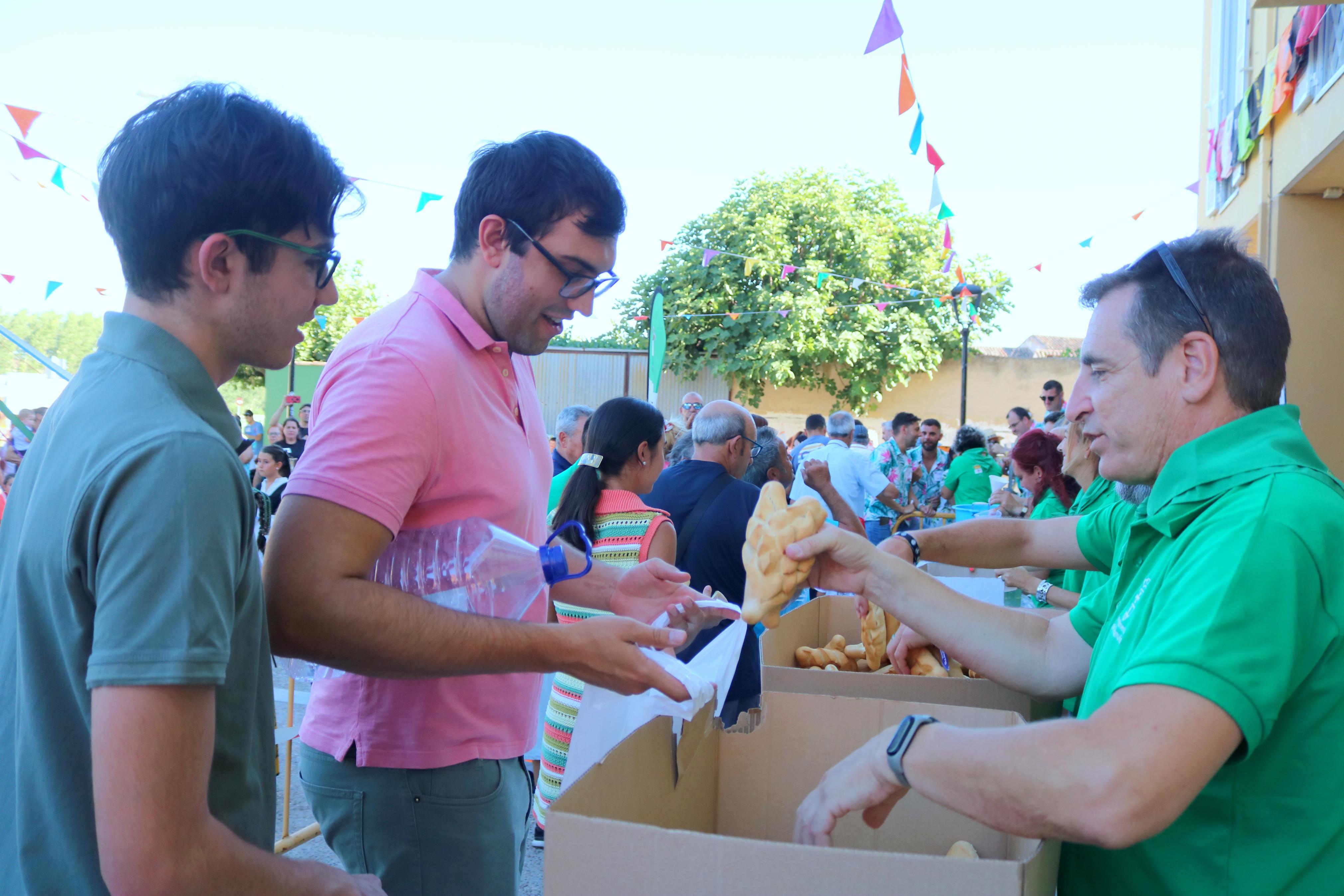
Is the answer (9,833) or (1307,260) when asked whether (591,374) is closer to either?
(1307,260)

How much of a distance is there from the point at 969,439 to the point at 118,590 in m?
8.75

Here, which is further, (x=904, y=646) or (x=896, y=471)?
(x=896, y=471)

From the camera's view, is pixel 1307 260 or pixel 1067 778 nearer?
pixel 1067 778

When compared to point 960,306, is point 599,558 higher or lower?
lower

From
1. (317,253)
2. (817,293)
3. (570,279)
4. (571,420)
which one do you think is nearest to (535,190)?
(570,279)

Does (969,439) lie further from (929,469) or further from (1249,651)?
(1249,651)

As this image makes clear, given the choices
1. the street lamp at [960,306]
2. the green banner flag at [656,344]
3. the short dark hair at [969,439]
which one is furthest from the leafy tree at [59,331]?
the street lamp at [960,306]

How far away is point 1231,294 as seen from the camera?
1.36 m

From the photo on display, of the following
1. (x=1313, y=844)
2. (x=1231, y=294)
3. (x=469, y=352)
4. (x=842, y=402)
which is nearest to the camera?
(x=1313, y=844)

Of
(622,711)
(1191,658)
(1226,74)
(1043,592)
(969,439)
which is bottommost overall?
(1043,592)

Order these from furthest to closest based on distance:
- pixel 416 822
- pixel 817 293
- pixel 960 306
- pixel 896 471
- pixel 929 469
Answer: pixel 817 293 < pixel 960 306 < pixel 929 469 < pixel 896 471 < pixel 416 822

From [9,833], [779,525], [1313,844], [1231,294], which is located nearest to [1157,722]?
[1313,844]

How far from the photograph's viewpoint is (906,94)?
6.97 m

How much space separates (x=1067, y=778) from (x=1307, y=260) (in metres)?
8.27
